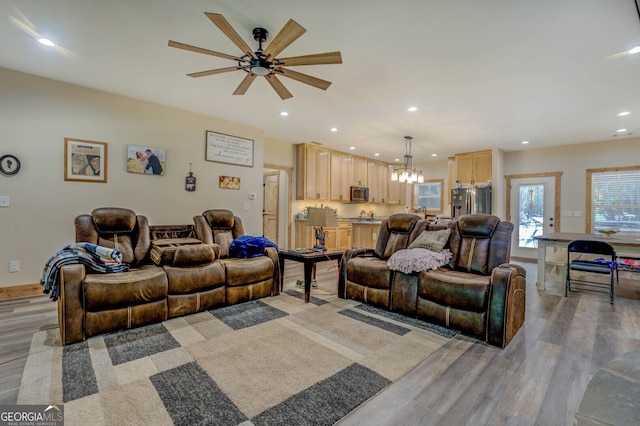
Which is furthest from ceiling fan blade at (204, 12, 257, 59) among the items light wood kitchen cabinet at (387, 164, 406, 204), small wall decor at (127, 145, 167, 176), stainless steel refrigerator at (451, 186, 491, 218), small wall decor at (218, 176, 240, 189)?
light wood kitchen cabinet at (387, 164, 406, 204)

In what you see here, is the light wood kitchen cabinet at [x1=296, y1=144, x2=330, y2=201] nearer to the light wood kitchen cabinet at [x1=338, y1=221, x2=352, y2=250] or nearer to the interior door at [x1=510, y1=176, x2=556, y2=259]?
the light wood kitchen cabinet at [x1=338, y1=221, x2=352, y2=250]

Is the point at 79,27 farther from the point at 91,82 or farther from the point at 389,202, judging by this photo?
the point at 389,202

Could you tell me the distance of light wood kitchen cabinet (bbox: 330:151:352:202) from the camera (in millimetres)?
7340

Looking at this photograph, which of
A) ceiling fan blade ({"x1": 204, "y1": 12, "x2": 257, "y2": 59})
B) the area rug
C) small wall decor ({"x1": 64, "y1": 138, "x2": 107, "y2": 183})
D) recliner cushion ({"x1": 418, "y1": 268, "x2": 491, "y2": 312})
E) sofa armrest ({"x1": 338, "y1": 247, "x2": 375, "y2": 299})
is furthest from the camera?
small wall decor ({"x1": 64, "y1": 138, "x2": 107, "y2": 183})

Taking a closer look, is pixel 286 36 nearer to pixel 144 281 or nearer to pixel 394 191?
pixel 144 281

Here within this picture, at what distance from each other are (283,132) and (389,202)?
4399mm

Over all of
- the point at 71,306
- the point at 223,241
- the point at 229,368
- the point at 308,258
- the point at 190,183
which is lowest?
the point at 229,368

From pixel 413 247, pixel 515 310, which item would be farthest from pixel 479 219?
pixel 515 310

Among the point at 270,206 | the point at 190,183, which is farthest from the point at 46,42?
the point at 270,206

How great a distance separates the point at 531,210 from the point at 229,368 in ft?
24.5

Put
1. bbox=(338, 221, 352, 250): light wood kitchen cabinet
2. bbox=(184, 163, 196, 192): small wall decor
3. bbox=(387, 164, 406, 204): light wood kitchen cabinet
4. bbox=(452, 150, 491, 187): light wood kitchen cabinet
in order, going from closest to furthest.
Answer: bbox=(184, 163, 196, 192): small wall decor < bbox=(452, 150, 491, 187): light wood kitchen cabinet < bbox=(338, 221, 352, 250): light wood kitchen cabinet < bbox=(387, 164, 406, 204): light wood kitchen cabinet

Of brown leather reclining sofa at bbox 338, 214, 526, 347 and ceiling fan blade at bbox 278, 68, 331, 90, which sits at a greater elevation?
ceiling fan blade at bbox 278, 68, 331, 90

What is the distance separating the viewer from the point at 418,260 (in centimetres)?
300

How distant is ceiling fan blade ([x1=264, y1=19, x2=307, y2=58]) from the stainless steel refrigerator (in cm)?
595
